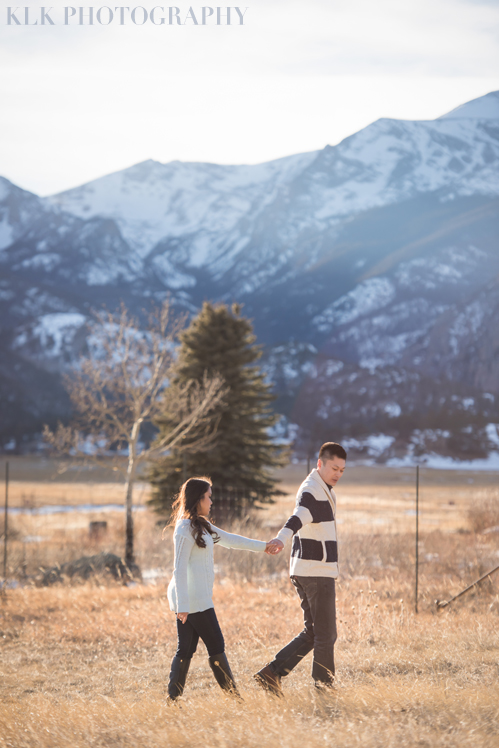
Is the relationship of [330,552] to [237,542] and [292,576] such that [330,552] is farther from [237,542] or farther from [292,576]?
[237,542]

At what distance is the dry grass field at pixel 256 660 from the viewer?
4496mm

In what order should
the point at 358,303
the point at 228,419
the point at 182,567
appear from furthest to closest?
the point at 358,303 → the point at 228,419 → the point at 182,567

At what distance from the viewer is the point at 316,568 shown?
5043mm

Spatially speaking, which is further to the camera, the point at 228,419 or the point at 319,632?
the point at 228,419

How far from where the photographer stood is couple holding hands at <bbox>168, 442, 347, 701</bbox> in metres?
4.96

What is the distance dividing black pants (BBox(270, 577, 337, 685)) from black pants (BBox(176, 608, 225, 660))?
503mm

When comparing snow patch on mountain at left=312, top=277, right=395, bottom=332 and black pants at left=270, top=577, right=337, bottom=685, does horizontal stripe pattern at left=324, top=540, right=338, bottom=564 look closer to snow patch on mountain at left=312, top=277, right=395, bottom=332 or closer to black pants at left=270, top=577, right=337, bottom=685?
black pants at left=270, top=577, right=337, bottom=685

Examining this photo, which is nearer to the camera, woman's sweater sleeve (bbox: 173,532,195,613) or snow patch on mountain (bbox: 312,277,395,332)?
woman's sweater sleeve (bbox: 173,532,195,613)

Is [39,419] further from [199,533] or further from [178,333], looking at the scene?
[199,533]

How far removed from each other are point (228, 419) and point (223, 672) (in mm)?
15671

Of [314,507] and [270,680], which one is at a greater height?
[314,507]

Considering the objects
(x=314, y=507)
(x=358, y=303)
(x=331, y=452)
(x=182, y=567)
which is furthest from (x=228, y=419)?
(x=358, y=303)

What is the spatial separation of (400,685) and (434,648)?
1812 millimetres

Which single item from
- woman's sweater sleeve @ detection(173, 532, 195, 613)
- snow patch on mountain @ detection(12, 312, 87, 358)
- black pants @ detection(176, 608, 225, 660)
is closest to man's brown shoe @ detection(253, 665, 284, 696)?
black pants @ detection(176, 608, 225, 660)
